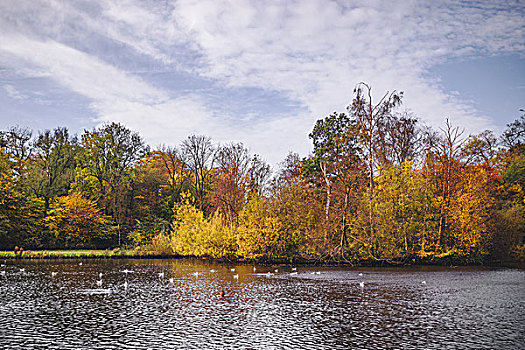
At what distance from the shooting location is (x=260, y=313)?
16781 millimetres

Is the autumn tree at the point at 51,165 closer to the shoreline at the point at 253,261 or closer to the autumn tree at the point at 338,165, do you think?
the shoreline at the point at 253,261

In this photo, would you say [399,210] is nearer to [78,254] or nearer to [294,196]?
[294,196]

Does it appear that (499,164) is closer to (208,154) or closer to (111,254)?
(208,154)

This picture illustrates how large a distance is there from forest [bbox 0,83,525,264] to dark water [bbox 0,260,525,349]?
37.4 ft

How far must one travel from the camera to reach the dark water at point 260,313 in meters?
12.8

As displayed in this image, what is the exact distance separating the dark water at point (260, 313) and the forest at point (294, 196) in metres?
11.4

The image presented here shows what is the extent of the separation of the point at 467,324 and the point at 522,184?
122 ft

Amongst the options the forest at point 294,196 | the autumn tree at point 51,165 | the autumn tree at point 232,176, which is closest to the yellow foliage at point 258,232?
the forest at point 294,196

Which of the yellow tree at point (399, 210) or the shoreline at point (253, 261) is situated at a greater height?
the yellow tree at point (399, 210)

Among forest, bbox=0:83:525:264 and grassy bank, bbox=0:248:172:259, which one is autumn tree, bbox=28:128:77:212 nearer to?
forest, bbox=0:83:525:264

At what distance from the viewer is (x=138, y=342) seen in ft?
41.2

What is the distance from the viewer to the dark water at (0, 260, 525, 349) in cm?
1277

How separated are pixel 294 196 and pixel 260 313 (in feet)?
77.9

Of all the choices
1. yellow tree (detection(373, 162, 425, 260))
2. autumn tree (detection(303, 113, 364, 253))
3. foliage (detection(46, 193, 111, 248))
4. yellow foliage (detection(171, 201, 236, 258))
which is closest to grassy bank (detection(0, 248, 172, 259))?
yellow foliage (detection(171, 201, 236, 258))
